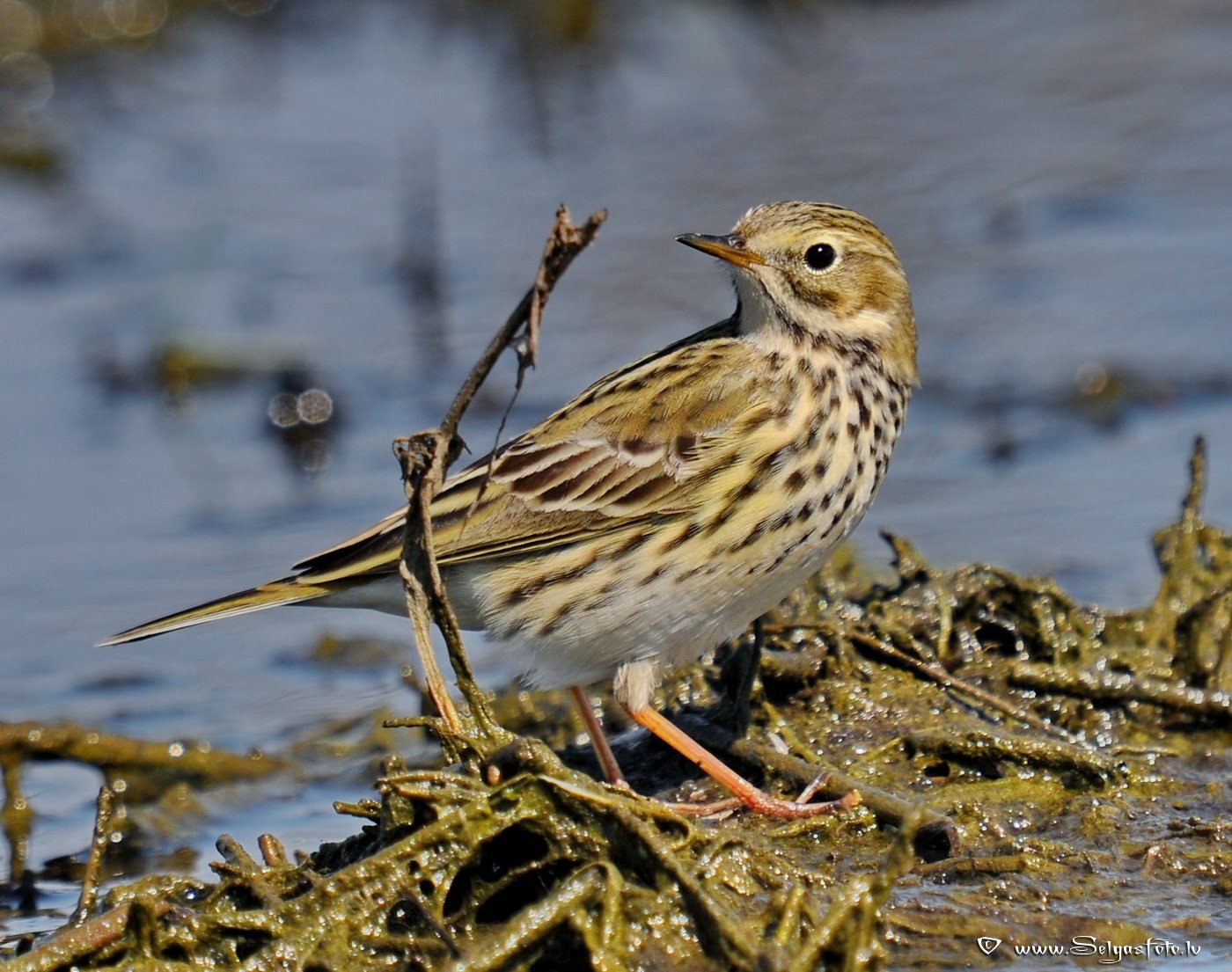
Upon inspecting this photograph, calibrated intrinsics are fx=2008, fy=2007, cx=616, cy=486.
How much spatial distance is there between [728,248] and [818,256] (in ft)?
1.14

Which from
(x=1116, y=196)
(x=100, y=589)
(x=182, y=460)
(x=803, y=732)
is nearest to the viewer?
(x=803, y=732)

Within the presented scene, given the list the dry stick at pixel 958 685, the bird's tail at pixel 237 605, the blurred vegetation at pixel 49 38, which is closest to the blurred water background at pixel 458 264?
the blurred vegetation at pixel 49 38

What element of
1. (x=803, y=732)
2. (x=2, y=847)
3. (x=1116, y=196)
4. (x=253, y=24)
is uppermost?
(x=253, y=24)

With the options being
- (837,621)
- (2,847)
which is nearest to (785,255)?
(837,621)

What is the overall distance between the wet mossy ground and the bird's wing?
0.63m

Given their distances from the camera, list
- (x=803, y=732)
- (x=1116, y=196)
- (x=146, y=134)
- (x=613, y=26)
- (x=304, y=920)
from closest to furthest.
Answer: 1. (x=304, y=920)
2. (x=803, y=732)
3. (x=1116, y=196)
4. (x=146, y=134)
5. (x=613, y=26)

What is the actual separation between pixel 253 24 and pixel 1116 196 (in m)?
7.65

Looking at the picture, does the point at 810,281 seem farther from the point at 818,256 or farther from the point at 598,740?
the point at 598,740

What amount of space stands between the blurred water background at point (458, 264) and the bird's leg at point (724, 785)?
126cm

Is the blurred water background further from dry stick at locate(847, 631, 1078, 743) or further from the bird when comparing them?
dry stick at locate(847, 631, 1078, 743)

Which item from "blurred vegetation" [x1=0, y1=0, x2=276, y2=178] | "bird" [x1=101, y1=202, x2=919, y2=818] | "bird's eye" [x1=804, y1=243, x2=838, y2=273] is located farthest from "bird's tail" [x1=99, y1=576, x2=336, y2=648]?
"blurred vegetation" [x1=0, y1=0, x2=276, y2=178]

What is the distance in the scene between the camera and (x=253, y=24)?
17328mm

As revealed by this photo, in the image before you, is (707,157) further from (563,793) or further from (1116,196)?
(563,793)

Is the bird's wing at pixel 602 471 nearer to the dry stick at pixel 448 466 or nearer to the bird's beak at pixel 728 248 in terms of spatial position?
the bird's beak at pixel 728 248
